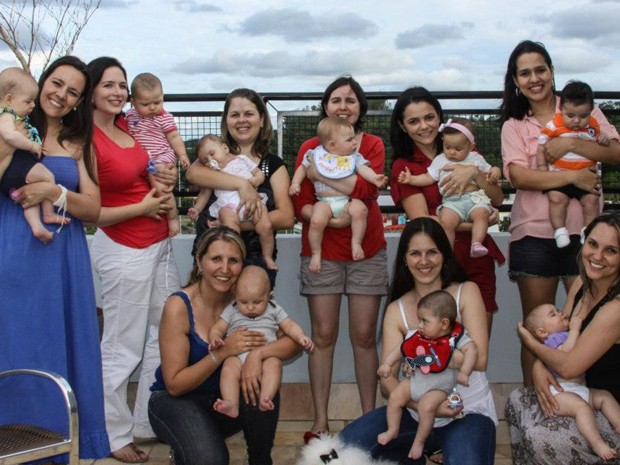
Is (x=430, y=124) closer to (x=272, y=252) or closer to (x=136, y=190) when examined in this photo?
(x=272, y=252)

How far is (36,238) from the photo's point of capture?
12.1 feet

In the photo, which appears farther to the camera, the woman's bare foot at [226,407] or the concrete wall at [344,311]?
the concrete wall at [344,311]

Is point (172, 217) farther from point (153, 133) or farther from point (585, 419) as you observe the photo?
point (585, 419)

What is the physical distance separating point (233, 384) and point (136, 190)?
1185 millimetres

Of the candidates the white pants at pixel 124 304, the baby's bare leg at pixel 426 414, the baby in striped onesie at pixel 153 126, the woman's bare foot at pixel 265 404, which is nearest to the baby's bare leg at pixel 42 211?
the white pants at pixel 124 304

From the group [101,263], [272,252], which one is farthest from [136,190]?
[272,252]

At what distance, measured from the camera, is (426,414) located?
332 centimetres

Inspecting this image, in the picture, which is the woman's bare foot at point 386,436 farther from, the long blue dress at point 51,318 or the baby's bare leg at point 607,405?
the long blue dress at point 51,318

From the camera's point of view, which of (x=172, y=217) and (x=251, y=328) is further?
(x=172, y=217)

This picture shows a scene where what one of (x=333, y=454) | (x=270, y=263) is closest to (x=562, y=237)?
(x=270, y=263)

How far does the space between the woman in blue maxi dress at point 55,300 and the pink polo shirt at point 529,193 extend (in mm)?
1993

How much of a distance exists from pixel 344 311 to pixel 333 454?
5.55 feet

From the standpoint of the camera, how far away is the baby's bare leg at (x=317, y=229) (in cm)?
412

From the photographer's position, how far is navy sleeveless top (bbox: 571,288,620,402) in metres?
3.31
